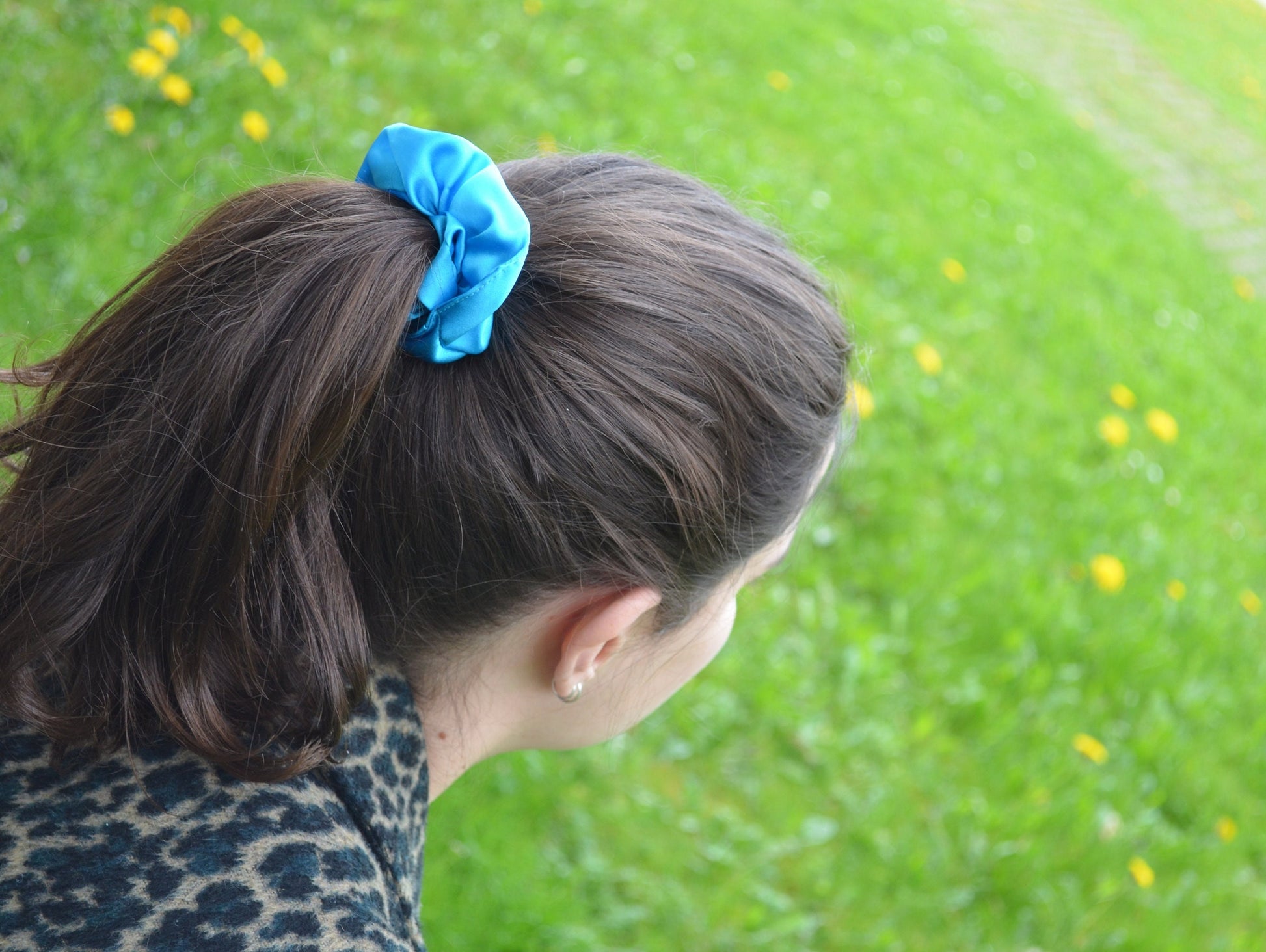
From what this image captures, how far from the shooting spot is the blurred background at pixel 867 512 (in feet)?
8.04

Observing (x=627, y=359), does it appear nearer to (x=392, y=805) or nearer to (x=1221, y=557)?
(x=392, y=805)

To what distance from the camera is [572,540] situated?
1.27 m

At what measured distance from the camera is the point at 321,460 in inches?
46.1

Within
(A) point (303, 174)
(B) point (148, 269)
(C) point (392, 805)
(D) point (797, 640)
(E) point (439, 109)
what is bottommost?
(D) point (797, 640)

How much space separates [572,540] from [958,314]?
11.5 feet

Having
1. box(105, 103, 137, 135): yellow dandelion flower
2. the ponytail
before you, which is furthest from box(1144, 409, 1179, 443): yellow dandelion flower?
the ponytail

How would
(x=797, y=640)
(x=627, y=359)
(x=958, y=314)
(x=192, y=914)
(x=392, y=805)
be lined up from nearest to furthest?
1. (x=192, y=914)
2. (x=627, y=359)
3. (x=392, y=805)
4. (x=797, y=640)
5. (x=958, y=314)

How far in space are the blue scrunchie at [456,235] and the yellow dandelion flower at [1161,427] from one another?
3.84 metres

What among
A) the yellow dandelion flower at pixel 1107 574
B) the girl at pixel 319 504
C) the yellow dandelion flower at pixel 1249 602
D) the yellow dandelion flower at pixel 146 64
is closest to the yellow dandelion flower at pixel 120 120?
the yellow dandelion flower at pixel 146 64

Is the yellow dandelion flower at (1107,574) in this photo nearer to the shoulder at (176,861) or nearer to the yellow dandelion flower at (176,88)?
the shoulder at (176,861)

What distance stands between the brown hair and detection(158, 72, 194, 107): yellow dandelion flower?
6.57ft

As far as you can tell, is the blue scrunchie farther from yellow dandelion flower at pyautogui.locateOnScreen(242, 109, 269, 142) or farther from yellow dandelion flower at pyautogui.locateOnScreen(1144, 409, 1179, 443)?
yellow dandelion flower at pyautogui.locateOnScreen(1144, 409, 1179, 443)

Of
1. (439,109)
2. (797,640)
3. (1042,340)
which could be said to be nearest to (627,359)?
(797,640)

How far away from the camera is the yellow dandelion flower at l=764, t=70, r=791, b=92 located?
530 centimetres
